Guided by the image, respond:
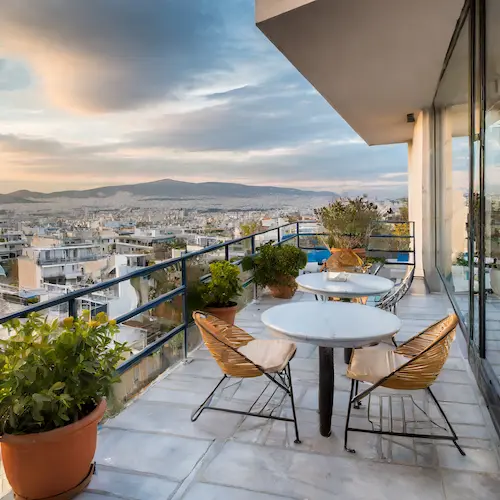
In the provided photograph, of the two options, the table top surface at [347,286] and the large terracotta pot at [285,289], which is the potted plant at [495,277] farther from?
Result: the large terracotta pot at [285,289]

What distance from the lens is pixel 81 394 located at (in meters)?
1.72

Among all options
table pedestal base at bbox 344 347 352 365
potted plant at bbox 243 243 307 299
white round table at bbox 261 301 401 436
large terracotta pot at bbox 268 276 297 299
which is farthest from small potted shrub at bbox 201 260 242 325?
large terracotta pot at bbox 268 276 297 299

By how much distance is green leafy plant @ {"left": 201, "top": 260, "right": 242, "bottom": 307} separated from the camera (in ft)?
12.7

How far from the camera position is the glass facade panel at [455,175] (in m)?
3.08

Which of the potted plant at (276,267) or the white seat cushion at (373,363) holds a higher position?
the potted plant at (276,267)

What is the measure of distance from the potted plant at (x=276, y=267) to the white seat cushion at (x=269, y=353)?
2.69 m

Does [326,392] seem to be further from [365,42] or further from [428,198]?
[428,198]

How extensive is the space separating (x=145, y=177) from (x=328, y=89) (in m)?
9.93

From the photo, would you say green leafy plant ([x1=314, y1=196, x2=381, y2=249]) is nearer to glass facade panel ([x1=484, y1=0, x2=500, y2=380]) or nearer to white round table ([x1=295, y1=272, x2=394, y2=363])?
white round table ([x1=295, y1=272, x2=394, y2=363])

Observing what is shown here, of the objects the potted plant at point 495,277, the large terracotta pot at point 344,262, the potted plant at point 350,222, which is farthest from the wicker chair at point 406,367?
the potted plant at point 350,222

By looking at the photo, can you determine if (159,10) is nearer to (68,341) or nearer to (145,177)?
(145,177)

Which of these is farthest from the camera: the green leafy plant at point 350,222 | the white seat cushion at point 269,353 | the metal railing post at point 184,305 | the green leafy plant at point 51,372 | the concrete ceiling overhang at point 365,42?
the green leafy plant at point 350,222

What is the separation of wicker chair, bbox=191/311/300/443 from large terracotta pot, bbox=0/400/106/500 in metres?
0.71

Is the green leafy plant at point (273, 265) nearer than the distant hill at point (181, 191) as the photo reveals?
Yes
